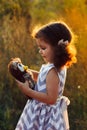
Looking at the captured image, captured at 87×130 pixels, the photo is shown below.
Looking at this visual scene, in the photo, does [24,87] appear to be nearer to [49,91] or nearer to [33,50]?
[49,91]

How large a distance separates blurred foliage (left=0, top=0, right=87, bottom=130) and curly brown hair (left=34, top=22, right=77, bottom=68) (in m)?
1.78

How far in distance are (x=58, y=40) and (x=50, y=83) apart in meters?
0.33

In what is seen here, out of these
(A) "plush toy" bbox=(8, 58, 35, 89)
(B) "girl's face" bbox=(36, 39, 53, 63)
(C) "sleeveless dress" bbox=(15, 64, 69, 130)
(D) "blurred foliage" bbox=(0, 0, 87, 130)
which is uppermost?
(D) "blurred foliage" bbox=(0, 0, 87, 130)

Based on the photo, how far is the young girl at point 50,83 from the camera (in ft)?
13.8

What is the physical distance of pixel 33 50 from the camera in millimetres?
6469

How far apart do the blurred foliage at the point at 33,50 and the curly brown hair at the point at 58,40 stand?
5.85 feet

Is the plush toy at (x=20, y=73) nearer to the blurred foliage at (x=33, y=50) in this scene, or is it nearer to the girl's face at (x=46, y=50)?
the girl's face at (x=46, y=50)

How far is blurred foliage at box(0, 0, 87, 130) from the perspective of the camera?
5980 millimetres

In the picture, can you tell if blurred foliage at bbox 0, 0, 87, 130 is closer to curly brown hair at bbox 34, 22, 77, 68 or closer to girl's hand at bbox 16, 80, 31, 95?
girl's hand at bbox 16, 80, 31, 95

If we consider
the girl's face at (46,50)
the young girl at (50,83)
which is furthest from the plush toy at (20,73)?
the girl's face at (46,50)

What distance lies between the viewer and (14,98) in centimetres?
607

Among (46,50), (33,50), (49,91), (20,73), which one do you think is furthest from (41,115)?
(33,50)

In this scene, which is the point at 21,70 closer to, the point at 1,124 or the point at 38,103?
the point at 38,103

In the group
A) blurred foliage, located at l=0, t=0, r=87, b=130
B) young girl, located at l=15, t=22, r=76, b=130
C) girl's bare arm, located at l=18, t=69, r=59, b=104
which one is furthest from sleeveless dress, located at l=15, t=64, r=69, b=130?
blurred foliage, located at l=0, t=0, r=87, b=130
